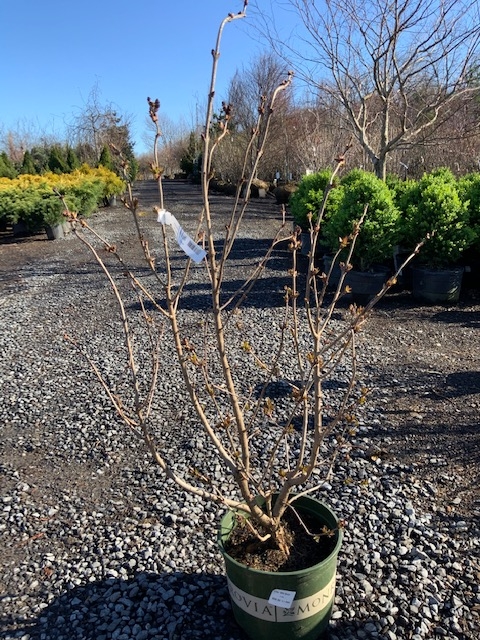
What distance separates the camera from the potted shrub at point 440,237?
5.48m

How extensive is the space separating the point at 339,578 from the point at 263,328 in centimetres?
310

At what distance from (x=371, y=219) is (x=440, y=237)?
774mm

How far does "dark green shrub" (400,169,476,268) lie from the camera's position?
17.9 ft

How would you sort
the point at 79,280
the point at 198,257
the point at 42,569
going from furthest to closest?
the point at 79,280 < the point at 42,569 < the point at 198,257

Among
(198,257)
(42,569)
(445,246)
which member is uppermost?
(198,257)

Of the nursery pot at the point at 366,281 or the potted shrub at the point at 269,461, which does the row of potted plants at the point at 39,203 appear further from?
the potted shrub at the point at 269,461

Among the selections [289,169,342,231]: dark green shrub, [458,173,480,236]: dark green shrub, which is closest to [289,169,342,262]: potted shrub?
[289,169,342,231]: dark green shrub

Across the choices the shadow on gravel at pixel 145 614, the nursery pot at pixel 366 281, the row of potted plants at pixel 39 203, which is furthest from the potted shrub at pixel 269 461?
the row of potted plants at pixel 39 203

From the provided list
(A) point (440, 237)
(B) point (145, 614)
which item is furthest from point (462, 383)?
(B) point (145, 614)

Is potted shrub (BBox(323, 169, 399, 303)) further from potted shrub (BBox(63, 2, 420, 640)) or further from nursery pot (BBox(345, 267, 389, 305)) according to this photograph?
potted shrub (BBox(63, 2, 420, 640))

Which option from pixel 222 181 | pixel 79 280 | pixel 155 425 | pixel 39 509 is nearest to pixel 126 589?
pixel 39 509

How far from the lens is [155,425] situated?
3.23m

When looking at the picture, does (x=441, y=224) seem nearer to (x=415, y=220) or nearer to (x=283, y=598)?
(x=415, y=220)

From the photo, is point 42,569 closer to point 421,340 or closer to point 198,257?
point 198,257
